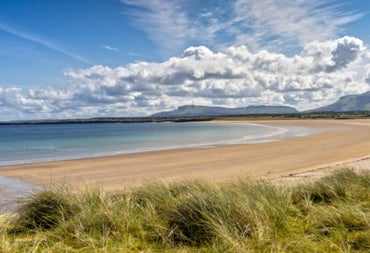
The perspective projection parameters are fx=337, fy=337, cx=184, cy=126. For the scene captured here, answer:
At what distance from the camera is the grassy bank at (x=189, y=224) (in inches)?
175

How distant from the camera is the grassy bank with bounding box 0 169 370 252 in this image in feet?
14.5

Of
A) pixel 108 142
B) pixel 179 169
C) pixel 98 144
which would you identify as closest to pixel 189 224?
pixel 179 169

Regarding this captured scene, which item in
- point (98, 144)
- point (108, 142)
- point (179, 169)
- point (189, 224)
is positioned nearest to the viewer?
point (189, 224)

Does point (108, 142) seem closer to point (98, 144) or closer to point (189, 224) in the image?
point (98, 144)

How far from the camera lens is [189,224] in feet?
16.5

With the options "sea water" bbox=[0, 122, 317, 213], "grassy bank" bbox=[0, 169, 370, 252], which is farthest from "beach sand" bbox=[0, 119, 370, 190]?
"grassy bank" bbox=[0, 169, 370, 252]

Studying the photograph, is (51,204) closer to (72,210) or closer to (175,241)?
(72,210)

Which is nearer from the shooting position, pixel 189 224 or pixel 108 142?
pixel 189 224

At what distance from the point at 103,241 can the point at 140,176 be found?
1064 cm

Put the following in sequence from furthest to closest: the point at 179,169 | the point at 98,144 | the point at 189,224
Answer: the point at 98,144
the point at 179,169
the point at 189,224

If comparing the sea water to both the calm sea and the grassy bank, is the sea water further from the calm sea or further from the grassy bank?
the grassy bank

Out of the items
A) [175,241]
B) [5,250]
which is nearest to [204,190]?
[175,241]

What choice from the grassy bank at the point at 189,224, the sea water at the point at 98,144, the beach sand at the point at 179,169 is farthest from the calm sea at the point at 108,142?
the grassy bank at the point at 189,224

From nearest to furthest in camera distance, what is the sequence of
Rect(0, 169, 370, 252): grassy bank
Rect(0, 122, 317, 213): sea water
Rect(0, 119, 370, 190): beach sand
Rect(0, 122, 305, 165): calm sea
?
Rect(0, 169, 370, 252): grassy bank, Rect(0, 119, 370, 190): beach sand, Rect(0, 122, 317, 213): sea water, Rect(0, 122, 305, 165): calm sea
